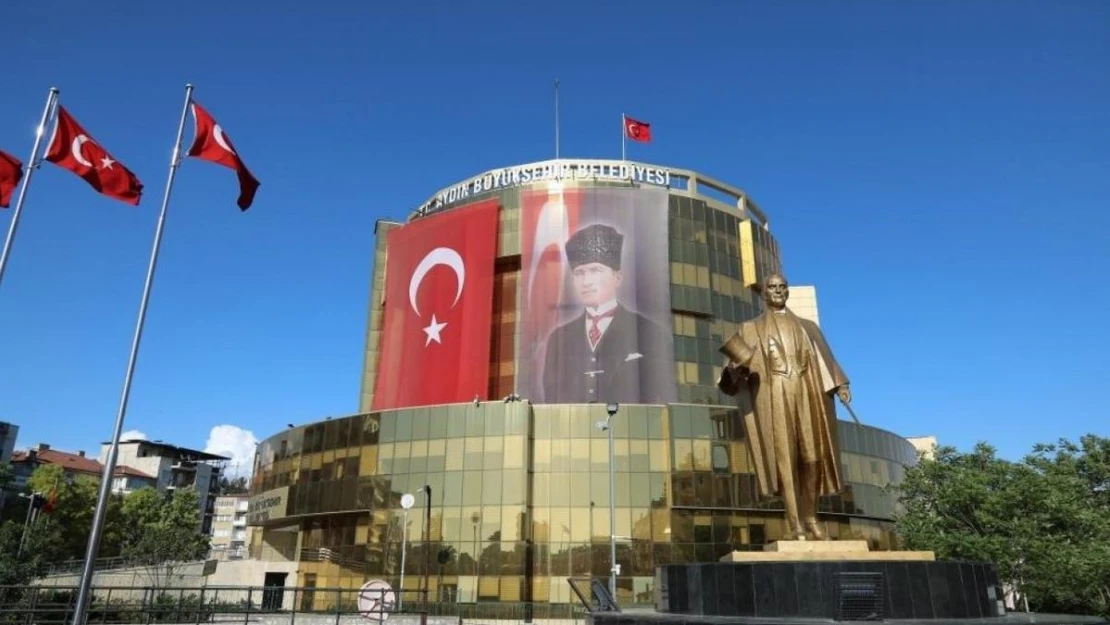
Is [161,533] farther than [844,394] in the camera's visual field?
Yes

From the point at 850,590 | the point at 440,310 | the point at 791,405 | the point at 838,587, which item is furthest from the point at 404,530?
the point at 850,590

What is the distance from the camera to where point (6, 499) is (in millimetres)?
80125

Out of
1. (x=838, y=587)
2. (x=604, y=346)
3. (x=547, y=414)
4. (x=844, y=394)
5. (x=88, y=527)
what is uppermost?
(x=604, y=346)

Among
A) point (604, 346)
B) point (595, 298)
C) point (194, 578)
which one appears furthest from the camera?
point (194, 578)

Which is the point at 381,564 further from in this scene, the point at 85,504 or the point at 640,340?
the point at 85,504

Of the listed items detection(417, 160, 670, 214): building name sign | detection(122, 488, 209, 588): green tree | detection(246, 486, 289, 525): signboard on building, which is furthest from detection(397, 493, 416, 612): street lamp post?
detection(417, 160, 670, 214): building name sign

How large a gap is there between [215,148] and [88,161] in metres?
3.01

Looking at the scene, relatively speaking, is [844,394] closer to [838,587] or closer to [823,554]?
[823,554]

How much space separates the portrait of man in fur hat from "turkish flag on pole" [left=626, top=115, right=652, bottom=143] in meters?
8.78

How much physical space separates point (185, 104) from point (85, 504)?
2803 inches

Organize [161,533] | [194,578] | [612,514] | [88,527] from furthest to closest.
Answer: [88,527]
[161,533]
[194,578]
[612,514]

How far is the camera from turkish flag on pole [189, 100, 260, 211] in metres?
18.5

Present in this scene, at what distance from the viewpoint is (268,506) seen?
50344 mm

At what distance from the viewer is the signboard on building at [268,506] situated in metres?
48.5
